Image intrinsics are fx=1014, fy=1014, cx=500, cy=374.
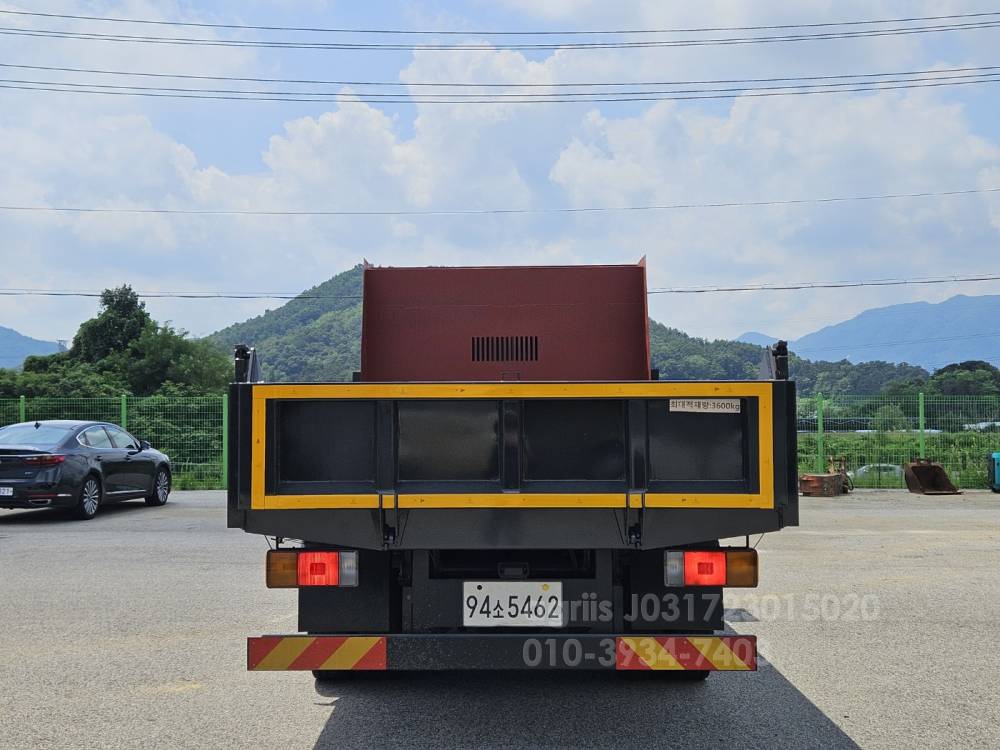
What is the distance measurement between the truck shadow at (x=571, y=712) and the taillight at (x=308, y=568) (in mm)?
719

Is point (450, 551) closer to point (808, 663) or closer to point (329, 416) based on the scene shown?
point (329, 416)

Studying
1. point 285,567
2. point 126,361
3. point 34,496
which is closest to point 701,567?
point 285,567

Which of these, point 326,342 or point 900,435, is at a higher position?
→ point 326,342

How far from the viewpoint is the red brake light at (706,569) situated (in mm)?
4547

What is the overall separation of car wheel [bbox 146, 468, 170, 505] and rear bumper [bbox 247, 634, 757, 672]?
1333cm

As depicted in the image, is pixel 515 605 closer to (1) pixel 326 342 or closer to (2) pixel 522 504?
(2) pixel 522 504

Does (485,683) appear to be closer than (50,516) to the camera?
Yes

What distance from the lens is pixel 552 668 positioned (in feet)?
14.1

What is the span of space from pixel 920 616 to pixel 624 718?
11.1 ft

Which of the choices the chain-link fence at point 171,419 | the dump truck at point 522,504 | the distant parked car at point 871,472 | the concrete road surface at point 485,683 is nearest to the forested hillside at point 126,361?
the chain-link fence at point 171,419

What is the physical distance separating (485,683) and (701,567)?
167cm

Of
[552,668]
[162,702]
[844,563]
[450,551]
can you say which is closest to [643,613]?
[552,668]

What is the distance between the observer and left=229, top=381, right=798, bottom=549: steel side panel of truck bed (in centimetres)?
434

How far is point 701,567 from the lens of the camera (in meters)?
4.55
